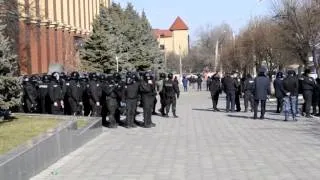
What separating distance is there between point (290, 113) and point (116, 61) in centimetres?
2171

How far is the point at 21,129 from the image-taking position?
1475 cm

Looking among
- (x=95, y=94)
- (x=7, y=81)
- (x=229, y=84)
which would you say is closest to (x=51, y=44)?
(x=229, y=84)

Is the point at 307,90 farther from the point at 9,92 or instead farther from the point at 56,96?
the point at 9,92

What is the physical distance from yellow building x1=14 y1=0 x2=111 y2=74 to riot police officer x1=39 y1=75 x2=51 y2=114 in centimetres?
1582

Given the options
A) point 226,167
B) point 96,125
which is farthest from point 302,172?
point 96,125

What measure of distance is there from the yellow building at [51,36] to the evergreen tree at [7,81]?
76.0ft

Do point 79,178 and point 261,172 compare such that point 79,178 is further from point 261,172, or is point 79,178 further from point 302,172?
point 302,172

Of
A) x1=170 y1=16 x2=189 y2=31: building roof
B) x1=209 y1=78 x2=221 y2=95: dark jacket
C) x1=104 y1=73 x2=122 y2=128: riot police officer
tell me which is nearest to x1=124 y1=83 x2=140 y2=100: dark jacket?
x1=104 y1=73 x2=122 y2=128: riot police officer

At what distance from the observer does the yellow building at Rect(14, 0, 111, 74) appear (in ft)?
140

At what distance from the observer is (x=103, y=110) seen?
22.0 meters

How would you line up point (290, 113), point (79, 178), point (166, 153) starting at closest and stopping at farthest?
1. point (79, 178)
2. point (166, 153)
3. point (290, 113)

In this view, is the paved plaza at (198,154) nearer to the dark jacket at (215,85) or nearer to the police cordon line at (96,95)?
the police cordon line at (96,95)

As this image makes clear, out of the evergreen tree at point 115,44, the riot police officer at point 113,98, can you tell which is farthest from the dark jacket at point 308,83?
the evergreen tree at point 115,44

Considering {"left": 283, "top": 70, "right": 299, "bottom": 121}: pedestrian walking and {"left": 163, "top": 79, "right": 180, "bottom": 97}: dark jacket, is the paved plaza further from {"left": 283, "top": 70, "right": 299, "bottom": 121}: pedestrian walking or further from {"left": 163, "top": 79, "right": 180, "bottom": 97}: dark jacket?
{"left": 163, "top": 79, "right": 180, "bottom": 97}: dark jacket
